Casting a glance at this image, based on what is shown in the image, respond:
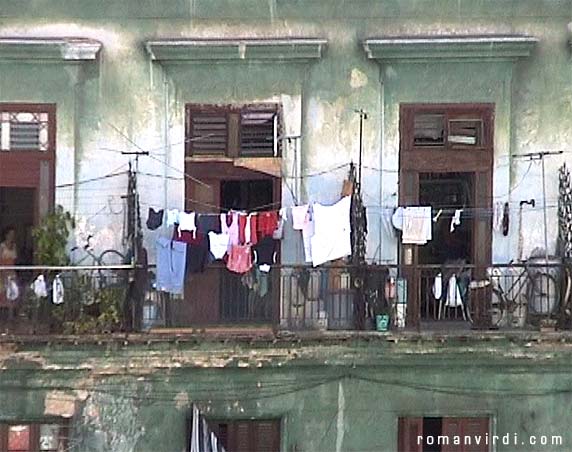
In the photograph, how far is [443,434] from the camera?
1272 cm

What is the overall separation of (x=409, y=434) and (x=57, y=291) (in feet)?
14.6

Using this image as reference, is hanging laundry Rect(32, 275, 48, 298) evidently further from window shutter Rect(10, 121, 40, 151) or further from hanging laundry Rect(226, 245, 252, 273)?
hanging laundry Rect(226, 245, 252, 273)

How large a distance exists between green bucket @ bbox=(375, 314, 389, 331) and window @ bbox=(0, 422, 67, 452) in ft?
12.7

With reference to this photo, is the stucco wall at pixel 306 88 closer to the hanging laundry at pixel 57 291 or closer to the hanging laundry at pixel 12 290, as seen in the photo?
the hanging laundry at pixel 57 291

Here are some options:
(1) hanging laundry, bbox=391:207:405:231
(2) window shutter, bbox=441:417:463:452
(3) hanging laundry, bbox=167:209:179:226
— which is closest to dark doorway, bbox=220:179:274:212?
(3) hanging laundry, bbox=167:209:179:226

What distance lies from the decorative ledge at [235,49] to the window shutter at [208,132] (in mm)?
662

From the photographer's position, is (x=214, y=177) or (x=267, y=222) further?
(x=214, y=177)

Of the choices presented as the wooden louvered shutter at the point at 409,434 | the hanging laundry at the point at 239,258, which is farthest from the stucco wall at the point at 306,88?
the wooden louvered shutter at the point at 409,434

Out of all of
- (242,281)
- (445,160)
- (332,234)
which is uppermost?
(445,160)

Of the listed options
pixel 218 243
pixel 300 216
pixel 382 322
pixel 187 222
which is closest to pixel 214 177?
pixel 187 222

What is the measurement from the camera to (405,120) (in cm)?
1266

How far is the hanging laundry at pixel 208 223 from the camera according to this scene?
1221 cm

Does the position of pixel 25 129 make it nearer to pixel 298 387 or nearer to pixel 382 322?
pixel 298 387

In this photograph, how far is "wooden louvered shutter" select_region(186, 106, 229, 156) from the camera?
12664mm
